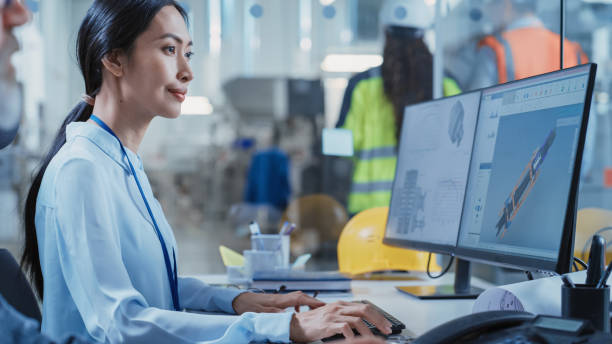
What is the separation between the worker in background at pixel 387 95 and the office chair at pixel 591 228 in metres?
1.24

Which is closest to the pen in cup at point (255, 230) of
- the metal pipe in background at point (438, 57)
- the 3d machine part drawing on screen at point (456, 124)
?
the 3d machine part drawing on screen at point (456, 124)

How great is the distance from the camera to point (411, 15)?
327 centimetres

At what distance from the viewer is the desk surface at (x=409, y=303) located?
3.92 feet

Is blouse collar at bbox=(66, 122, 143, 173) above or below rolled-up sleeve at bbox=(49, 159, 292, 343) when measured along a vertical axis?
above

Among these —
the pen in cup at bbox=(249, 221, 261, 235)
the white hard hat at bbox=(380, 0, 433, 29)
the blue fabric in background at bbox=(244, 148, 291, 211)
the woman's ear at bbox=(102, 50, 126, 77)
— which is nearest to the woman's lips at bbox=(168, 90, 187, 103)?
the woman's ear at bbox=(102, 50, 126, 77)

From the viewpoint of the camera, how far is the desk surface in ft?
3.92

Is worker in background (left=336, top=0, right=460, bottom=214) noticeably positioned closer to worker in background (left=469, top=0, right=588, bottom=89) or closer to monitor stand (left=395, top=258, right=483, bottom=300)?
worker in background (left=469, top=0, right=588, bottom=89)

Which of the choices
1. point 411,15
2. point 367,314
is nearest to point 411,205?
point 367,314

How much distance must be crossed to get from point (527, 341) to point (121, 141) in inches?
34.0

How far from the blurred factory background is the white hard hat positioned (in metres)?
1.34

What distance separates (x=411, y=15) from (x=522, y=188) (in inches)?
92.8

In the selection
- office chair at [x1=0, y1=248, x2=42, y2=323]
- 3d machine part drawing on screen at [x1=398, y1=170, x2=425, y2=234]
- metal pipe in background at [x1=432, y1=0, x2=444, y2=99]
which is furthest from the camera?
metal pipe in background at [x1=432, y1=0, x2=444, y2=99]

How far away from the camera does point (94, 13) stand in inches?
47.1

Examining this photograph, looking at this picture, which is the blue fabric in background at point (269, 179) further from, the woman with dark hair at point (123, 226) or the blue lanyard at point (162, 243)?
the blue lanyard at point (162, 243)
